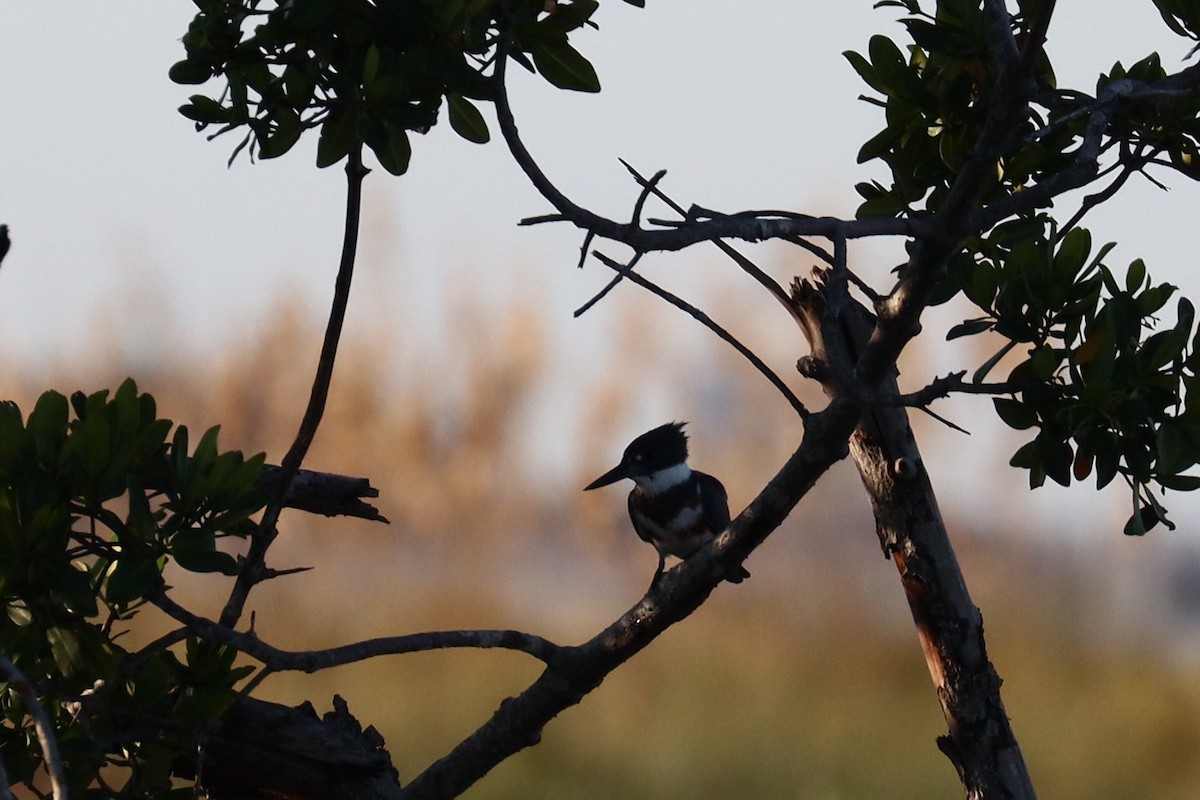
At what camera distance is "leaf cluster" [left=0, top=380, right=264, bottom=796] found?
181 cm

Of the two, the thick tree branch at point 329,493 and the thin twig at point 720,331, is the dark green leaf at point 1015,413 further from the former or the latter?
the thick tree branch at point 329,493

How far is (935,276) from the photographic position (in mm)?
1876

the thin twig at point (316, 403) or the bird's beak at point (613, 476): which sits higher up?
the bird's beak at point (613, 476)

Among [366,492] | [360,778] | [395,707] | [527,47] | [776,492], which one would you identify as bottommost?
[360,778]

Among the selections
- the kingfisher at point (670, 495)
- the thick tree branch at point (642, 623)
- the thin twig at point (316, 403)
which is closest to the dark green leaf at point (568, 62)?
the thin twig at point (316, 403)

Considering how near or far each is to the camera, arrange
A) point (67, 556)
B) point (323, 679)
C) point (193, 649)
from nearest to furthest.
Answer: point (67, 556), point (193, 649), point (323, 679)

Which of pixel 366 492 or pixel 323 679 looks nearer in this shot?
pixel 366 492

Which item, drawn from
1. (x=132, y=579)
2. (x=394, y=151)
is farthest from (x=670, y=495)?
(x=132, y=579)

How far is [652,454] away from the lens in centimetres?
385

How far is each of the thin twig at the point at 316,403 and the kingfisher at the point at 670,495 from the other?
1459mm

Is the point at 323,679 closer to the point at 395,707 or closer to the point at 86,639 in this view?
the point at 395,707

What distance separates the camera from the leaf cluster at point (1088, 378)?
76.5 inches

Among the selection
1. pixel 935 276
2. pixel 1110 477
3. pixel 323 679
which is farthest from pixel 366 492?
pixel 323 679

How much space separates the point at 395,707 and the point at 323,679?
35 centimetres
